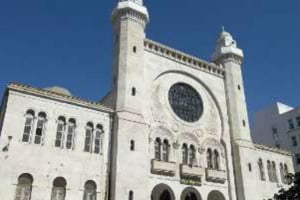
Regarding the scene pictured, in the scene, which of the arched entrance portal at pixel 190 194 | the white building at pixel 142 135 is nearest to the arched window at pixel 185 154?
the white building at pixel 142 135

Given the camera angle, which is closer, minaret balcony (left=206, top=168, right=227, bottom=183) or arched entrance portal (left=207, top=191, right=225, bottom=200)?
minaret balcony (left=206, top=168, right=227, bottom=183)

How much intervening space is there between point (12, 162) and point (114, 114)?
971 centimetres

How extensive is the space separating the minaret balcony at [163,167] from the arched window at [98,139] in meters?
5.01

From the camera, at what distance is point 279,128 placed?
59.5 m

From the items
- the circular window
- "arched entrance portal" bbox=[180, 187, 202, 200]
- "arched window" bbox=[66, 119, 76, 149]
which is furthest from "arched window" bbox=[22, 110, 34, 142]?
"arched entrance portal" bbox=[180, 187, 202, 200]

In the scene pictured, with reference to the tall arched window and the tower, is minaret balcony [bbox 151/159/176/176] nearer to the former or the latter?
the tower

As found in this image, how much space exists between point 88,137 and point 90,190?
14.3 ft

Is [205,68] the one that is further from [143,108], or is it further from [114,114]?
[114,114]

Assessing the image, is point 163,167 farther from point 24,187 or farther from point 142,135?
point 24,187

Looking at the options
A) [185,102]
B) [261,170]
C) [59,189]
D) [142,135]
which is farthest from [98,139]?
[261,170]

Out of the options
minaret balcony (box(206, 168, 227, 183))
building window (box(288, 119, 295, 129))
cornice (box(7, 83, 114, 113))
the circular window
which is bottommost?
minaret balcony (box(206, 168, 227, 183))

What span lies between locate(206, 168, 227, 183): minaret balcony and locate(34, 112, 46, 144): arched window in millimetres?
16290

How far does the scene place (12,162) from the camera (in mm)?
24672

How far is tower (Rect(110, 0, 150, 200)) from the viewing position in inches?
1124
